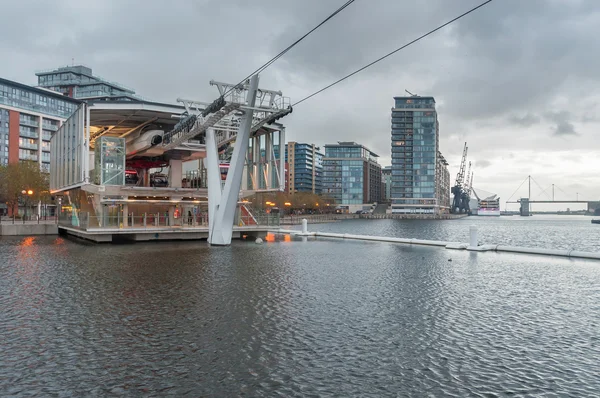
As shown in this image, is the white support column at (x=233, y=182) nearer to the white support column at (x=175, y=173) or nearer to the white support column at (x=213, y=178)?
the white support column at (x=213, y=178)

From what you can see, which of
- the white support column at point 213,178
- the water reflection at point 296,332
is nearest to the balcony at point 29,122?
the white support column at point 213,178

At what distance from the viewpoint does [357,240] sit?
46125 mm

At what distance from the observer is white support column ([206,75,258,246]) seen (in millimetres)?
33409

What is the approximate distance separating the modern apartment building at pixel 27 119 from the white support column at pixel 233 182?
91.8 metres

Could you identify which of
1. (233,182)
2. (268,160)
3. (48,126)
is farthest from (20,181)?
(233,182)

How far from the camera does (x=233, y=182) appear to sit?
35.2 meters

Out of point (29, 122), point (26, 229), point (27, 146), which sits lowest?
point (26, 229)

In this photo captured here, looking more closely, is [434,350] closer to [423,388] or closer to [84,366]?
[423,388]

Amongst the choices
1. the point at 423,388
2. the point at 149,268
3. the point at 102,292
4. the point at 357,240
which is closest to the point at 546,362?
the point at 423,388

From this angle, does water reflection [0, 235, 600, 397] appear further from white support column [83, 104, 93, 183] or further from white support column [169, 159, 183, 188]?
white support column [169, 159, 183, 188]

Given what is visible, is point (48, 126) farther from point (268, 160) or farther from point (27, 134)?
point (268, 160)

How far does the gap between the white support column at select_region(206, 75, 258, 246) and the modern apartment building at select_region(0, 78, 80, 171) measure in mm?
91805

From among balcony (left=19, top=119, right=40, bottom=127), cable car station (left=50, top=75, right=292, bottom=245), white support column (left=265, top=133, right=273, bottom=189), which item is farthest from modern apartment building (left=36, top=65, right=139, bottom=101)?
white support column (left=265, top=133, right=273, bottom=189)

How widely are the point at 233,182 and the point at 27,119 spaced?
103602 mm
